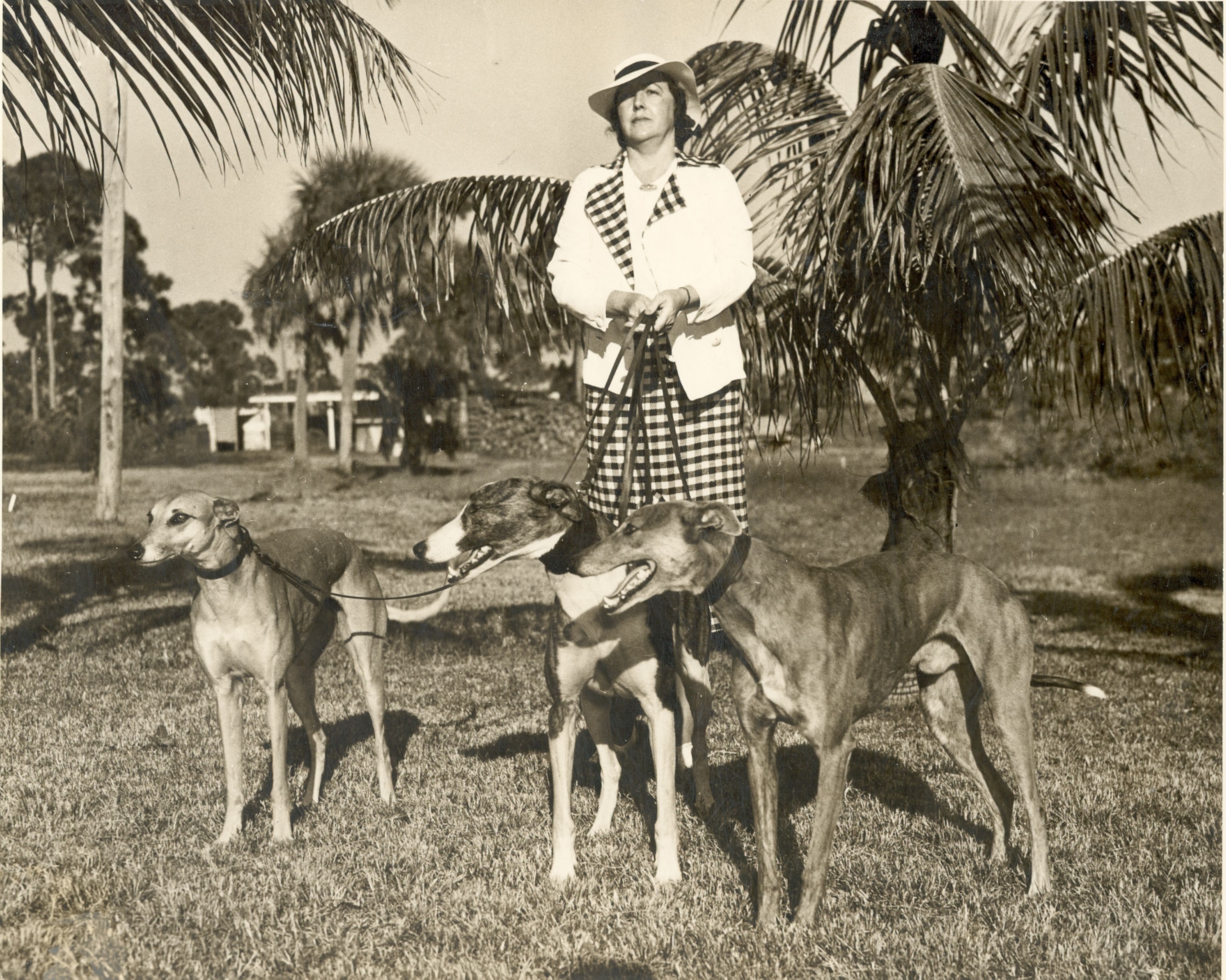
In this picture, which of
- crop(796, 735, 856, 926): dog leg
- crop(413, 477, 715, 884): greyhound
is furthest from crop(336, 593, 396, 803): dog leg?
crop(796, 735, 856, 926): dog leg

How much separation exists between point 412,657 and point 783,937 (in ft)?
14.0

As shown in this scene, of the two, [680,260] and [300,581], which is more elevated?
[680,260]

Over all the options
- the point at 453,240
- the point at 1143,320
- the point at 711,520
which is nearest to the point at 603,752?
the point at 711,520

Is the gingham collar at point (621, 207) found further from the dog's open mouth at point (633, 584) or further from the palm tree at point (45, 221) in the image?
the palm tree at point (45, 221)

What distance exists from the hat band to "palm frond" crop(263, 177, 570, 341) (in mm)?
1818

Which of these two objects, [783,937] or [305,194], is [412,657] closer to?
[305,194]

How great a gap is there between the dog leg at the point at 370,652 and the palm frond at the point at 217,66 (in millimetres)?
2010

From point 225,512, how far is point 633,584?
69.3 inches

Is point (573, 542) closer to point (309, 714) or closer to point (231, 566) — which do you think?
point (231, 566)

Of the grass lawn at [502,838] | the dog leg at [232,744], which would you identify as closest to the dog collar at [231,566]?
the dog leg at [232,744]

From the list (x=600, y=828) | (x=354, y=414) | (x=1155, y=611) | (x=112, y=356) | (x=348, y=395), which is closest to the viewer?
(x=600, y=828)

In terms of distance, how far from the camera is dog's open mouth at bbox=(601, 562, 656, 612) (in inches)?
119

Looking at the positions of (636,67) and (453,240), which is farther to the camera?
(453,240)

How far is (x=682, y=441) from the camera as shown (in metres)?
3.74
